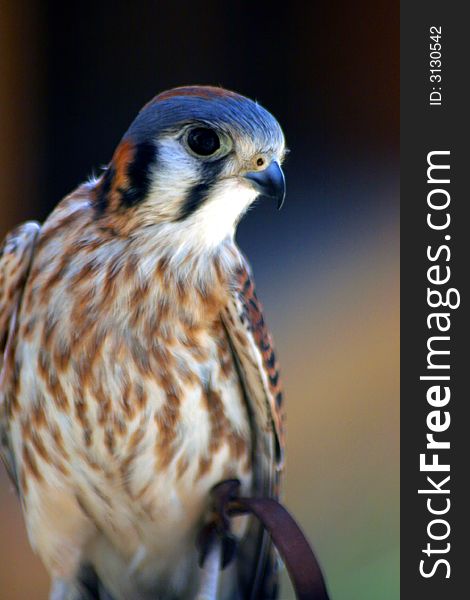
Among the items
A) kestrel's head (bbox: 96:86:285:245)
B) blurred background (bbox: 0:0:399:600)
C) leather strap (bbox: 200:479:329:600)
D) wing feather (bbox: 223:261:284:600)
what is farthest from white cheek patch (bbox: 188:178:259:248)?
blurred background (bbox: 0:0:399:600)

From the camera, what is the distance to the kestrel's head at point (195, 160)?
1.67 meters

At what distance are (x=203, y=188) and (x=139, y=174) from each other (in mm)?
111

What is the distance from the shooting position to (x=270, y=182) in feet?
5.53

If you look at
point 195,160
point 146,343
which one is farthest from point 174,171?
point 146,343

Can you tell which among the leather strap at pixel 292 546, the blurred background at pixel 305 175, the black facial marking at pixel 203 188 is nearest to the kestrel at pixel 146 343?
the black facial marking at pixel 203 188

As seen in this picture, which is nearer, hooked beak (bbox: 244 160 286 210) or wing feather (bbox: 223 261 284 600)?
hooked beak (bbox: 244 160 286 210)

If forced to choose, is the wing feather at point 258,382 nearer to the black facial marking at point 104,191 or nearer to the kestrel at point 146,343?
the kestrel at point 146,343

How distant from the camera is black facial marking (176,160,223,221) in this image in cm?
170

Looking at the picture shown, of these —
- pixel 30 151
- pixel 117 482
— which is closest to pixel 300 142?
pixel 30 151

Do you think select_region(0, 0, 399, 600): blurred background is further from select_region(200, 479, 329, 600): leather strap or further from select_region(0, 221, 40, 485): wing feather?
select_region(200, 479, 329, 600): leather strap

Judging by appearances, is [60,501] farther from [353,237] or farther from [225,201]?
[353,237]

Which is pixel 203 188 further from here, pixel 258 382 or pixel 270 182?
pixel 258 382

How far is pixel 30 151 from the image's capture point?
2943mm

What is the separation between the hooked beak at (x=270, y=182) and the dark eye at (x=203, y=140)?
0.07m
